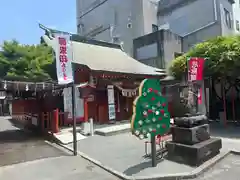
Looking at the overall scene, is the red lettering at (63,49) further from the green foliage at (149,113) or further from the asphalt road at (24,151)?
the asphalt road at (24,151)

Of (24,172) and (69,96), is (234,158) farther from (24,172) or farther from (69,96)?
(69,96)

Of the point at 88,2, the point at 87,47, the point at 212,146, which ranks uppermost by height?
the point at 88,2

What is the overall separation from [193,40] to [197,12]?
2.80 meters

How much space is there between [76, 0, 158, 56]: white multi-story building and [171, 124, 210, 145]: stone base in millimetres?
21946

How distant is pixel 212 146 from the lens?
6.87 m

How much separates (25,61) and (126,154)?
15.9 meters

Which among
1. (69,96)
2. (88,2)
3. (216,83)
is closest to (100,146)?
(69,96)

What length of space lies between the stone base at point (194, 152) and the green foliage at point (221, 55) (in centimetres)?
545

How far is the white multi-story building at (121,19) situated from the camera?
27578 millimetres

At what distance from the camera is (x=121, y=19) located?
95.9ft

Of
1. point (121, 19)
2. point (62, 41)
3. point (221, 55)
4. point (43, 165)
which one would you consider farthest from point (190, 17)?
point (43, 165)

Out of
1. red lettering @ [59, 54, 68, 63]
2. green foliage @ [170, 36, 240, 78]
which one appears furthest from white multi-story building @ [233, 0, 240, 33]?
red lettering @ [59, 54, 68, 63]

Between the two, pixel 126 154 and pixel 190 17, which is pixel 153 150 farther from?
pixel 190 17

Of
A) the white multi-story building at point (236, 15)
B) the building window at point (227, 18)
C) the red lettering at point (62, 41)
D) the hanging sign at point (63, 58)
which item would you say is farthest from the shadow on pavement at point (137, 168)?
the white multi-story building at point (236, 15)
